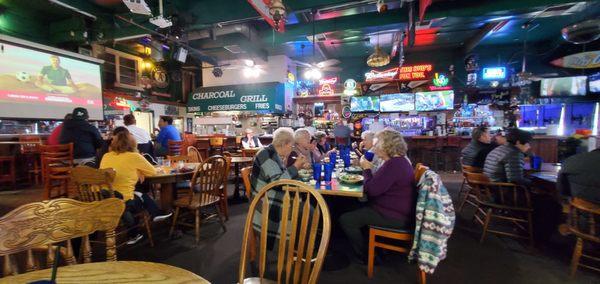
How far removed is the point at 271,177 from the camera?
7.50ft

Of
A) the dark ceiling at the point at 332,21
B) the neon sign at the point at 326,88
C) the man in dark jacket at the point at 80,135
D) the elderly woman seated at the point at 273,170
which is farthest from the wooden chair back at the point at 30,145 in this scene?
the neon sign at the point at 326,88

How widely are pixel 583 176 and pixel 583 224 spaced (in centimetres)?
46

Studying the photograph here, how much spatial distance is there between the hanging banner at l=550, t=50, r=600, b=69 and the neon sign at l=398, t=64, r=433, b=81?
13.8 feet

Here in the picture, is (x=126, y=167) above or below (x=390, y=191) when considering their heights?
above

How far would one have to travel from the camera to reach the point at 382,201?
241 centimetres

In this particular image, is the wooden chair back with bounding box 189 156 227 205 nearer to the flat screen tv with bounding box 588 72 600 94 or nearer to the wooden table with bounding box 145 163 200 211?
the wooden table with bounding box 145 163 200 211

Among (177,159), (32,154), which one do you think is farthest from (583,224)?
(32,154)

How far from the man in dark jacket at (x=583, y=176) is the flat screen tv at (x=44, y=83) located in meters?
9.22

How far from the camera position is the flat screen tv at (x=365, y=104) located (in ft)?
30.9

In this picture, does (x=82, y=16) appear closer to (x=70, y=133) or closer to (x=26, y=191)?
(x=70, y=133)

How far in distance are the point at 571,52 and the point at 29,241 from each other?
1269 centimetres

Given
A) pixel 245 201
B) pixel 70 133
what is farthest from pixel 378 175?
pixel 70 133

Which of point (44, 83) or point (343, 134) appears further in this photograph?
point (343, 134)

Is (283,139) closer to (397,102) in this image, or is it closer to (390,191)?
(390,191)
